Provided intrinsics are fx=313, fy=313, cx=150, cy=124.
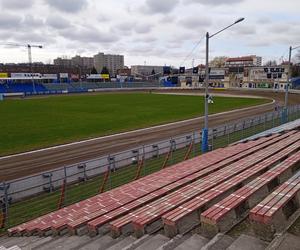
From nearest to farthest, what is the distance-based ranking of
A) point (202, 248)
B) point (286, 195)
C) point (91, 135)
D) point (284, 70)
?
point (202, 248) → point (286, 195) → point (91, 135) → point (284, 70)

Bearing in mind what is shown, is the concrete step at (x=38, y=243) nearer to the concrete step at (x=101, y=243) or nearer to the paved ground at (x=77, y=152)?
the concrete step at (x=101, y=243)

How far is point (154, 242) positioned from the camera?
18.5ft

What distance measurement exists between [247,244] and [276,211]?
0.81 metres

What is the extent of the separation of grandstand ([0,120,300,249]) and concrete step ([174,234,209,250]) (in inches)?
0.7

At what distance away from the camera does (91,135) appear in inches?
1035

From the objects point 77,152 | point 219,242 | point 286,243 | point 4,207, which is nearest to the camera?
point 286,243

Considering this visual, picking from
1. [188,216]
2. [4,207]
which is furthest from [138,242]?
[4,207]

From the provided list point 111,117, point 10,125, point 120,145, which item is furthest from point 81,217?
point 111,117

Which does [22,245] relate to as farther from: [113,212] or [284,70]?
[284,70]

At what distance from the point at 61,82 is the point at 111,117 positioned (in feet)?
322

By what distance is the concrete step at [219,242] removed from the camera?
4.99 meters

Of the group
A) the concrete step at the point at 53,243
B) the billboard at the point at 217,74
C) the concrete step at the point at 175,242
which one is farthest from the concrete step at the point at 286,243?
the billboard at the point at 217,74

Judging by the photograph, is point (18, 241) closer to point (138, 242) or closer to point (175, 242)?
point (138, 242)

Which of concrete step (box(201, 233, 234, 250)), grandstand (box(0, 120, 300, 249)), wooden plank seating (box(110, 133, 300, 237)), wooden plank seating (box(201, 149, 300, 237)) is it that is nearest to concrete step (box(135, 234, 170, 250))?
grandstand (box(0, 120, 300, 249))
